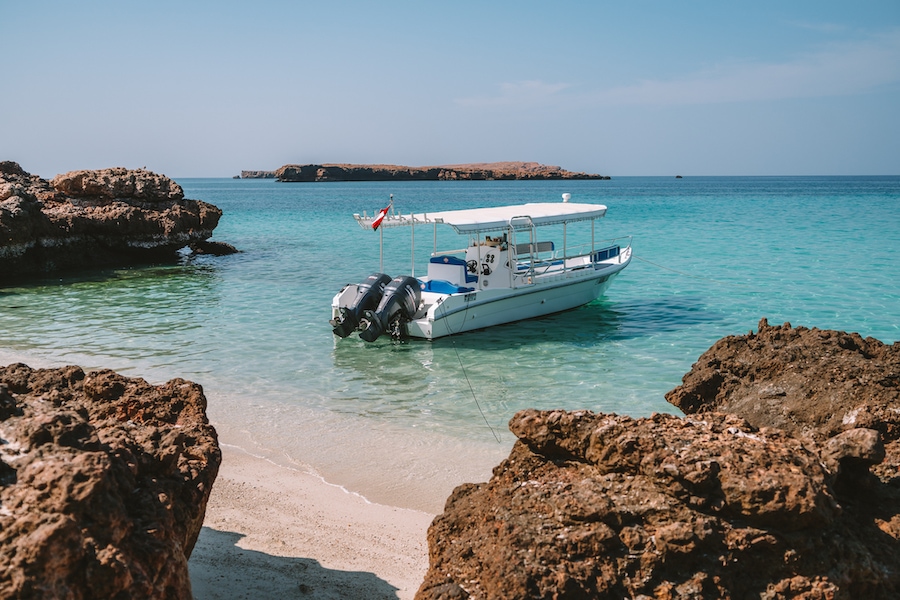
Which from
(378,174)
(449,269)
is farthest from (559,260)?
(378,174)

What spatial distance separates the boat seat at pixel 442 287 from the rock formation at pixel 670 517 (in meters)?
11.2

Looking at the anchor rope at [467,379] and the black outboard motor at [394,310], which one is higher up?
the black outboard motor at [394,310]

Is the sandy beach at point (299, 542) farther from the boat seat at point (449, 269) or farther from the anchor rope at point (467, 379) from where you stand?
the boat seat at point (449, 269)

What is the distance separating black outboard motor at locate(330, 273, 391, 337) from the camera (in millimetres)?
13859

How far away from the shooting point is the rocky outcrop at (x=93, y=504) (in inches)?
100.0

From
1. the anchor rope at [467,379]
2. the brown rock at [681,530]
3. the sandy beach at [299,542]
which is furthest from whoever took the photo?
the anchor rope at [467,379]

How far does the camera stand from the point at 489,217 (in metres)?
15.8

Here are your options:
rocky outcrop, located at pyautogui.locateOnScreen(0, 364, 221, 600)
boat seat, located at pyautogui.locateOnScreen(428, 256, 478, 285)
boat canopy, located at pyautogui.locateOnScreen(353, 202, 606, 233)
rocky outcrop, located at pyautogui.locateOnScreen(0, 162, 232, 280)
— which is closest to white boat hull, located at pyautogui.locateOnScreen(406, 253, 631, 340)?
boat seat, located at pyautogui.locateOnScreen(428, 256, 478, 285)

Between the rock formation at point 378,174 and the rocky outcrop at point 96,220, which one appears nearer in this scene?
the rocky outcrop at point 96,220

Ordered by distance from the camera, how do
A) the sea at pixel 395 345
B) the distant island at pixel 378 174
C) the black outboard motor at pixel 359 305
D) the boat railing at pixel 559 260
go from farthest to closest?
1. the distant island at pixel 378 174
2. the boat railing at pixel 559 260
3. the black outboard motor at pixel 359 305
4. the sea at pixel 395 345

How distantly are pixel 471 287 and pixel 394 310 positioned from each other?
2.10 meters

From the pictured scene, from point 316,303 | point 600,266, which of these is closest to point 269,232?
point 316,303

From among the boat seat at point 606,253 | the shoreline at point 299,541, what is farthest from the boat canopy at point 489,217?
the shoreline at point 299,541

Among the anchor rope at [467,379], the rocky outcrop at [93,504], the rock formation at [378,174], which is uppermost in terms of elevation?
the rock formation at [378,174]
